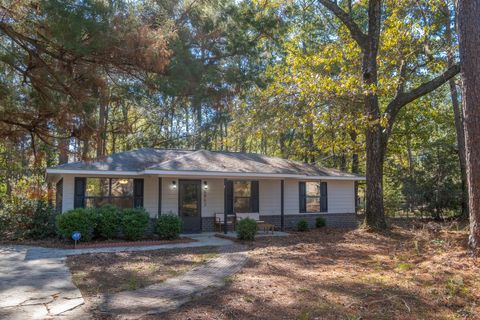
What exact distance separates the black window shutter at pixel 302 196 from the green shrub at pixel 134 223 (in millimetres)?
7801

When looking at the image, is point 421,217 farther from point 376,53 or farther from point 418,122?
point 376,53

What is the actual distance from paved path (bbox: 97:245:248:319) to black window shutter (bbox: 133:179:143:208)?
6561 millimetres

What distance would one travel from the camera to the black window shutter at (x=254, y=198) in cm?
1694

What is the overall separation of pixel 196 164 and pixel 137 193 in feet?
7.86

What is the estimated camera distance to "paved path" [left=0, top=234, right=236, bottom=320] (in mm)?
5195

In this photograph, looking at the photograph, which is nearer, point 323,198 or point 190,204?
point 190,204

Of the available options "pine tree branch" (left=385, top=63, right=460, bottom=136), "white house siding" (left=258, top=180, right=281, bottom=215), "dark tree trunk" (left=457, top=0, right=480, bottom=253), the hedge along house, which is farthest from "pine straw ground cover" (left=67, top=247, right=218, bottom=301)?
"pine tree branch" (left=385, top=63, right=460, bottom=136)

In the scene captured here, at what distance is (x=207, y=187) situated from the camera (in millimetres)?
15789

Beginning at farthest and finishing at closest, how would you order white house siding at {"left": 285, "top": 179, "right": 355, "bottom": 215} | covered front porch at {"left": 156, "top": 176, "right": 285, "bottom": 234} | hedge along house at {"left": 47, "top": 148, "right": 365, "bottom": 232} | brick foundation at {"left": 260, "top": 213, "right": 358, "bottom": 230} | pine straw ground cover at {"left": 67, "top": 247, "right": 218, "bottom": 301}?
white house siding at {"left": 285, "top": 179, "right": 355, "bottom": 215}
brick foundation at {"left": 260, "top": 213, "right": 358, "bottom": 230}
covered front porch at {"left": 156, "top": 176, "right": 285, "bottom": 234}
hedge along house at {"left": 47, "top": 148, "right": 365, "bottom": 232}
pine straw ground cover at {"left": 67, "top": 247, "right": 218, "bottom": 301}

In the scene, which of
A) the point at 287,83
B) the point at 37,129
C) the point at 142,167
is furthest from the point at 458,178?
the point at 37,129

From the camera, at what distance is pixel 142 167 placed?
47.1ft

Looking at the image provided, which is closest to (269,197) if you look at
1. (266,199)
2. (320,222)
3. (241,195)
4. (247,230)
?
(266,199)

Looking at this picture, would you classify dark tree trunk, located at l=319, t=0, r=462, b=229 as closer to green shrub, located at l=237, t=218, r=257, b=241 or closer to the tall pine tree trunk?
the tall pine tree trunk

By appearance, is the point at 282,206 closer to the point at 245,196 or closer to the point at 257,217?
the point at 257,217
